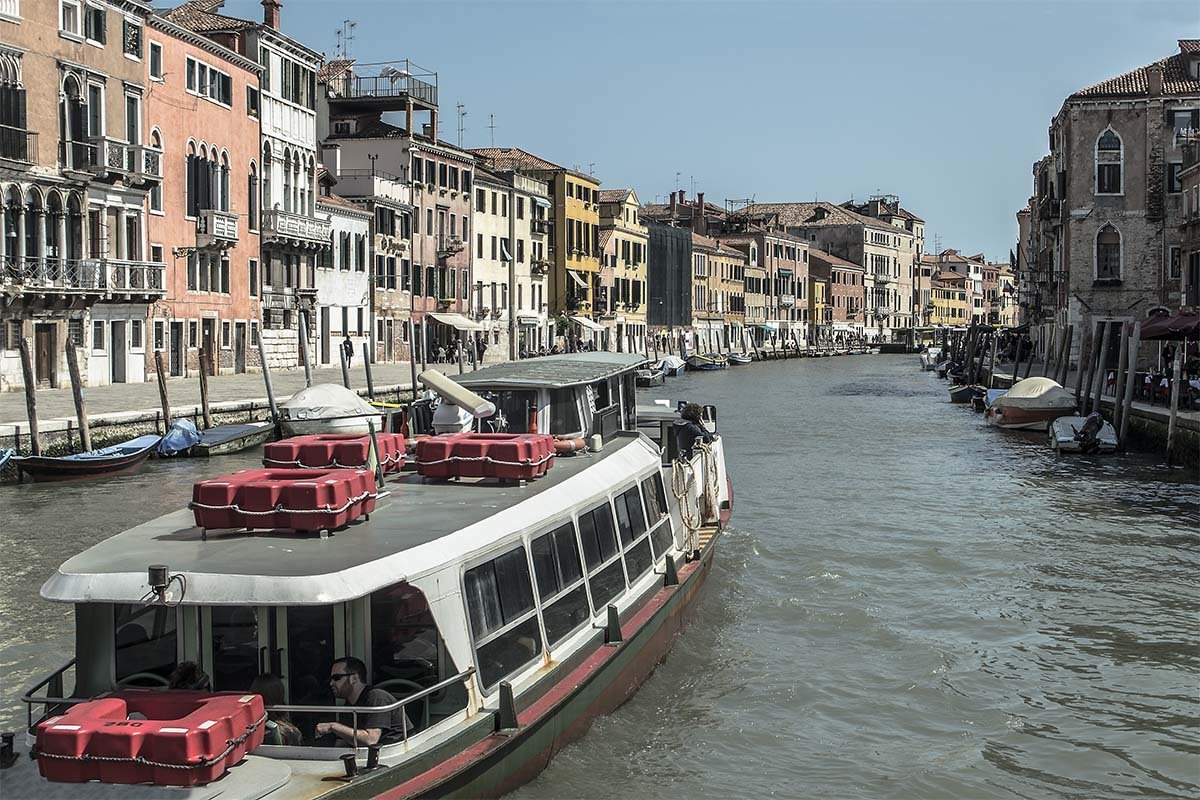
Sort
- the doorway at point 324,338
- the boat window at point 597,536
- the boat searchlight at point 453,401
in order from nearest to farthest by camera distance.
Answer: the boat window at point 597,536 → the boat searchlight at point 453,401 → the doorway at point 324,338

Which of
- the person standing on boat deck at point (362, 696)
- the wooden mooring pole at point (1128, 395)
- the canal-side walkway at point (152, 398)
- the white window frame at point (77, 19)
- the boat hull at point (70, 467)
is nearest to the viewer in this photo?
the person standing on boat deck at point (362, 696)

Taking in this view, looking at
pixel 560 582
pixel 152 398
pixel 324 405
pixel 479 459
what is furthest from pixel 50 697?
pixel 152 398

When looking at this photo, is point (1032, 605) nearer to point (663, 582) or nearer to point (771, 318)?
point (663, 582)

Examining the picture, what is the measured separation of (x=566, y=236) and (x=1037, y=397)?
138 ft

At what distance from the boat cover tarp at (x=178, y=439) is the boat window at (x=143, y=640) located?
18.4 m

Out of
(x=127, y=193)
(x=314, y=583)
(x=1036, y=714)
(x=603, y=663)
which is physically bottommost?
(x=1036, y=714)

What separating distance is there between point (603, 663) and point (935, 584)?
22.1ft

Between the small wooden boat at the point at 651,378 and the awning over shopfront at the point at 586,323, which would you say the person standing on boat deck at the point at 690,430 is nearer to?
the small wooden boat at the point at 651,378

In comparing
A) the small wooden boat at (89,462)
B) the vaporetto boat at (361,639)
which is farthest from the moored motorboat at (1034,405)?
the vaporetto boat at (361,639)

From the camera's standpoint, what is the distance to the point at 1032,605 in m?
13.6

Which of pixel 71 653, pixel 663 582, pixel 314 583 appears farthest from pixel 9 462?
pixel 314 583

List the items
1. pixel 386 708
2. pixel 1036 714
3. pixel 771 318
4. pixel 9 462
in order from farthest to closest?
pixel 771 318, pixel 9 462, pixel 1036 714, pixel 386 708

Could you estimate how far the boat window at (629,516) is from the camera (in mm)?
10414

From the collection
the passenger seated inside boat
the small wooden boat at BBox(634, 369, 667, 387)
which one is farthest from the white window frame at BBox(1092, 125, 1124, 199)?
the passenger seated inside boat
